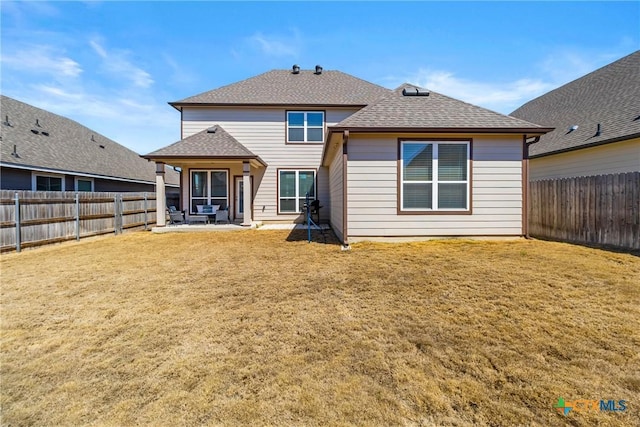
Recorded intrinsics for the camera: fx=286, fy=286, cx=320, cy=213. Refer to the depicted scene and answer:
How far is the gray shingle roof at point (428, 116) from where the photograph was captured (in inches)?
280

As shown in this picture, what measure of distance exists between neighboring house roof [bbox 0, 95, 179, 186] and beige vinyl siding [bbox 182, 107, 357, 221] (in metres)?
5.99

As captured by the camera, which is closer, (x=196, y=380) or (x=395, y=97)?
(x=196, y=380)

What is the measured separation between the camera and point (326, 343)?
2871 millimetres

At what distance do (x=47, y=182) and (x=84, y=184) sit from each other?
1.92m

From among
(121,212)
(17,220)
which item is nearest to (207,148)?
(121,212)

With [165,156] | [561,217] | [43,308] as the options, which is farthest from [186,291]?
[561,217]

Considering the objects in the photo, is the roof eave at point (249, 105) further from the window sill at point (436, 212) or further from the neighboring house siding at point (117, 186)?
the window sill at point (436, 212)

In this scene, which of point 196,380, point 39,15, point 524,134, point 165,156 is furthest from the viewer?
point 165,156

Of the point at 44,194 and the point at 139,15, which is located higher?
the point at 139,15

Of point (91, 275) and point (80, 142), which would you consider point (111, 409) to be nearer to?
point (91, 275)

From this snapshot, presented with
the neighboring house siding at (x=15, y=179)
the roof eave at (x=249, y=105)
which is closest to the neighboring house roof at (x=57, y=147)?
the neighboring house siding at (x=15, y=179)

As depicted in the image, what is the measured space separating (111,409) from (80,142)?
19.1 meters

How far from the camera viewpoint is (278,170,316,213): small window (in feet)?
44.2

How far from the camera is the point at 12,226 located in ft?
24.3
